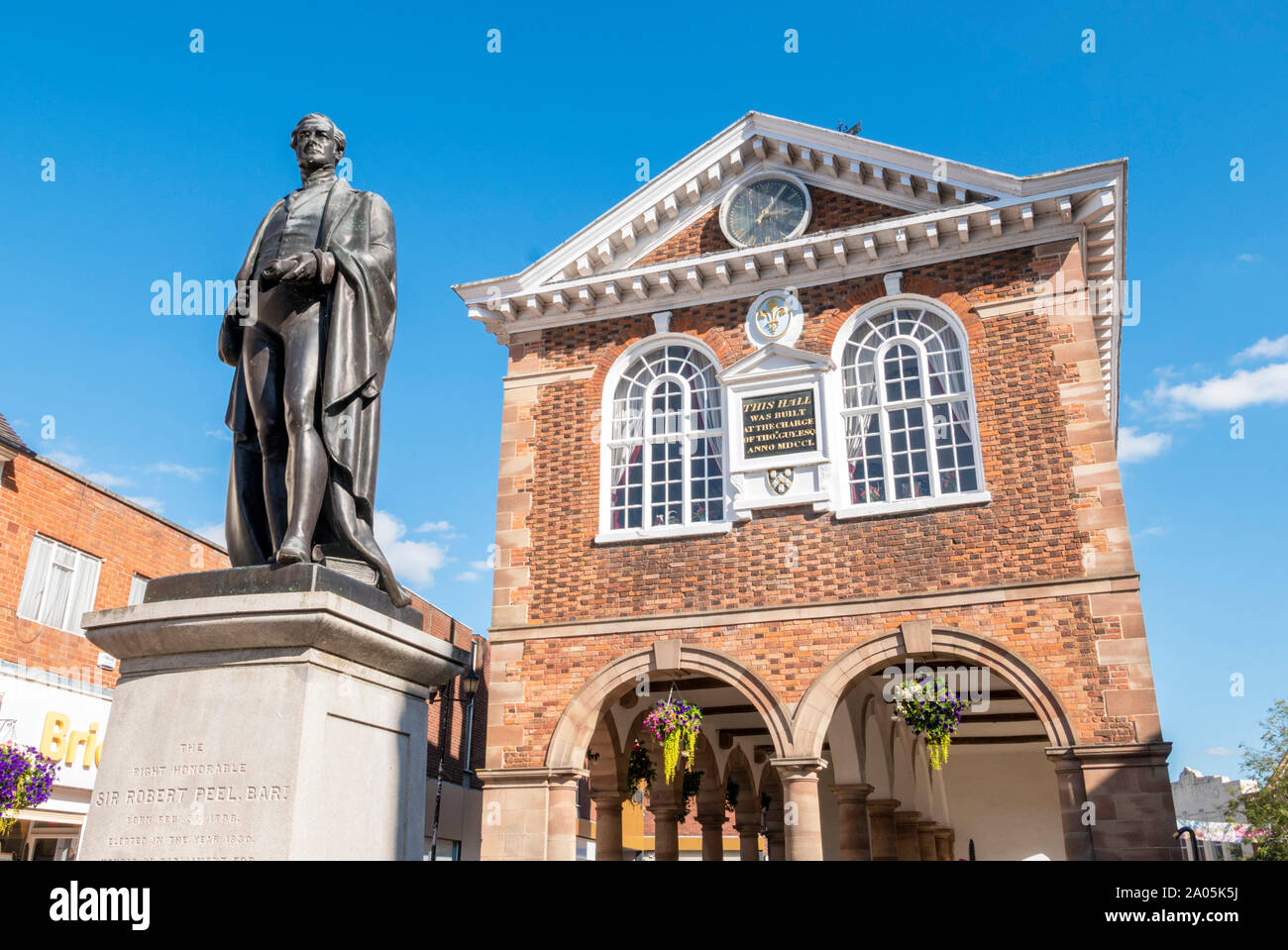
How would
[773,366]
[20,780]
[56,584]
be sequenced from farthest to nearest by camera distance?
[56,584], [773,366], [20,780]

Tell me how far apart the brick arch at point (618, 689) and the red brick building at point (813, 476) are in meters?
0.05

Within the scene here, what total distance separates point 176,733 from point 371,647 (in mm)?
736

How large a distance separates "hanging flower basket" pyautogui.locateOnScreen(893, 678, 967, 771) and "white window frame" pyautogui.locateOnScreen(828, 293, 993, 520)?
2538mm

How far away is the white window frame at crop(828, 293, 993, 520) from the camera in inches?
579

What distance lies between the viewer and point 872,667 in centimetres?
1434

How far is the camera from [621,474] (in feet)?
54.5

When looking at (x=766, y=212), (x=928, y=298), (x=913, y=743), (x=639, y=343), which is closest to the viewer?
(x=928, y=298)

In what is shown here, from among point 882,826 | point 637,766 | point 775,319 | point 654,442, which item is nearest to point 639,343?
point 654,442

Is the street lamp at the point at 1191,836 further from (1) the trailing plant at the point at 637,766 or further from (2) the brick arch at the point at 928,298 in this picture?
(1) the trailing plant at the point at 637,766

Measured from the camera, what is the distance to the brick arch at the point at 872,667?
13.7m

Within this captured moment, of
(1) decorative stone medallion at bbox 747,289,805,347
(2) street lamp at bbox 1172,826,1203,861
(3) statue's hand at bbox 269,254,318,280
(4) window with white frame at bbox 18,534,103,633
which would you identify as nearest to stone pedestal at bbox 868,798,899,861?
(2) street lamp at bbox 1172,826,1203,861

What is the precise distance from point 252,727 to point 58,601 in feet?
54.1

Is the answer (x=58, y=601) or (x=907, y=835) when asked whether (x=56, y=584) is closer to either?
(x=58, y=601)
